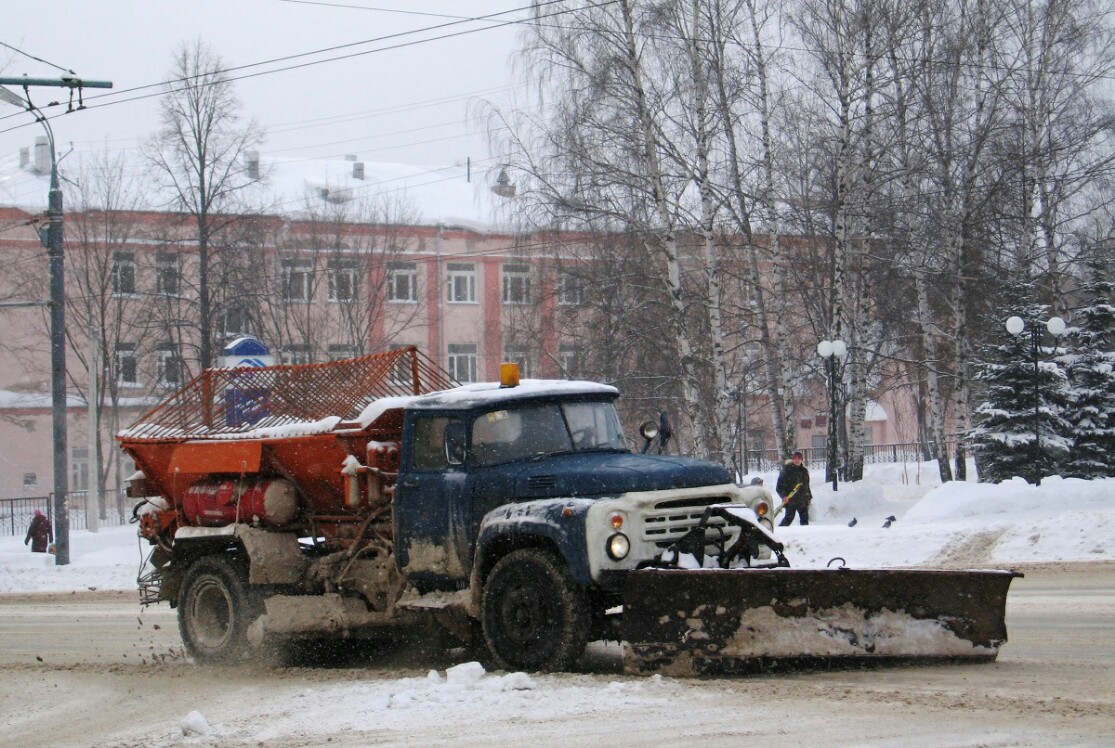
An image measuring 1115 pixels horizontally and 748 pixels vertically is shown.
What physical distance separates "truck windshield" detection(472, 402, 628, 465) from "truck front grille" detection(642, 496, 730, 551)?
3.70ft

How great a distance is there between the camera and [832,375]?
27078mm

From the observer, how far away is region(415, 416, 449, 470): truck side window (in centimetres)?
1012

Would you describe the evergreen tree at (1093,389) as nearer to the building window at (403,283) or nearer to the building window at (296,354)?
the building window at (296,354)

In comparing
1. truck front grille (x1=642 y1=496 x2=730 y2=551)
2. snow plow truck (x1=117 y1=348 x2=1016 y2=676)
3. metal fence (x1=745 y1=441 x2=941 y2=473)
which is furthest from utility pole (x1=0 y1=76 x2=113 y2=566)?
metal fence (x1=745 y1=441 x2=941 y2=473)

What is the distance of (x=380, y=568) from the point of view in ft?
34.8

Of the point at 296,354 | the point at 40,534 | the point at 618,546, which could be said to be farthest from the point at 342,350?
the point at 618,546

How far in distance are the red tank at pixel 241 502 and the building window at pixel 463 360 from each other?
1549 inches

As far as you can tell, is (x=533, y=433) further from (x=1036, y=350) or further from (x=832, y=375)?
(x=1036, y=350)

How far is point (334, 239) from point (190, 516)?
37.0m

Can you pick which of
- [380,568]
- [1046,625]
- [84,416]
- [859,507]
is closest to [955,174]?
[859,507]

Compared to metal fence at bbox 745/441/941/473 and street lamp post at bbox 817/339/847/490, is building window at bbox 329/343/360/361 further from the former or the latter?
street lamp post at bbox 817/339/847/490

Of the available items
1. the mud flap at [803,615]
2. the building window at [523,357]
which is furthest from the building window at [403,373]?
the building window at [523,357]

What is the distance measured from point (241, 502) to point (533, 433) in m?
3.08

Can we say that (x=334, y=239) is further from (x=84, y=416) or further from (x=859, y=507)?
(x=859, y=507)
